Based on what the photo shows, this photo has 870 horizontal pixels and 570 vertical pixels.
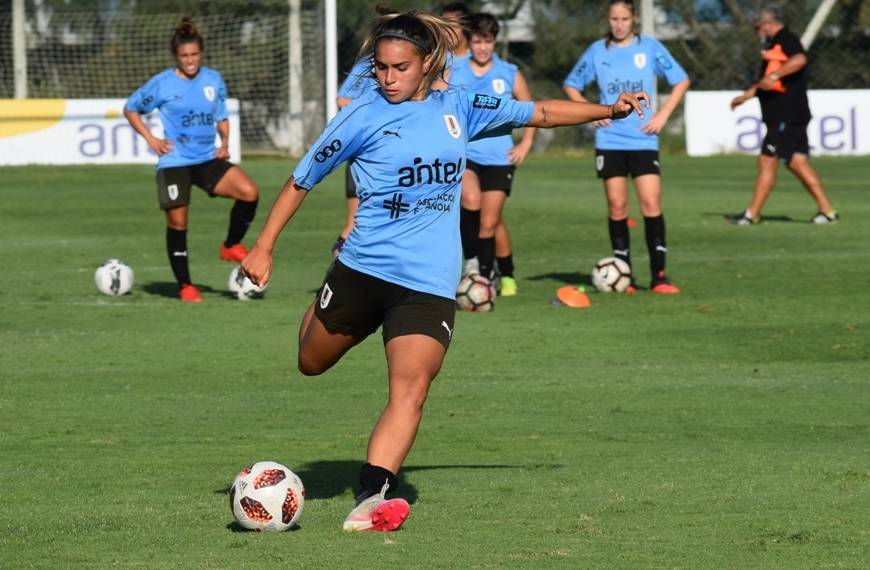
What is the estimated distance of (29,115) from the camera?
27094 mm

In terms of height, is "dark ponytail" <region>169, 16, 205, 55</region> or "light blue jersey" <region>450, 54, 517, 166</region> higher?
"dark ponytail" <region>169, 16, 205, 55</region>

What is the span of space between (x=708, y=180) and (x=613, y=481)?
60.4ft

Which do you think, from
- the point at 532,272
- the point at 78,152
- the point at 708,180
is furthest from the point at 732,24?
the point at 532,272

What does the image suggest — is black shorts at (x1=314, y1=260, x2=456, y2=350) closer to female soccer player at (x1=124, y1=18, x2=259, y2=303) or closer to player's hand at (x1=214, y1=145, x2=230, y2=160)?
female soccer player at (x1=124, y1=18, x2=259, y2=303)

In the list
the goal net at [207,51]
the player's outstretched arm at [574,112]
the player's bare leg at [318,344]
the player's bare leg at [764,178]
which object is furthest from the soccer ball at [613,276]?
the goal net at [207,51]

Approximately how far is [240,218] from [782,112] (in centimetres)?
698

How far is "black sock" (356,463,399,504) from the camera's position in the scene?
19.4 feet

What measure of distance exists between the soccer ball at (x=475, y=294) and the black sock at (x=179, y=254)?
97.9 inches

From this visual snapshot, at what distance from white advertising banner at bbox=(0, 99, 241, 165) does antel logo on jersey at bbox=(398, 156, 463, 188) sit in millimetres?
21318

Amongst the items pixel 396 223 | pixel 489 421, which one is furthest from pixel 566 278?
pixel 396 223

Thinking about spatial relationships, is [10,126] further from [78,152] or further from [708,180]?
[708,180]

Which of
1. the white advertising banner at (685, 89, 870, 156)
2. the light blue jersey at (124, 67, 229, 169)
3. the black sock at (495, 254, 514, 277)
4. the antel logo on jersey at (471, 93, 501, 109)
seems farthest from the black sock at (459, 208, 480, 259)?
the white advertising banner at (685, 89, 870, 156)

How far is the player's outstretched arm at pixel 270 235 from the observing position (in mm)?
6055

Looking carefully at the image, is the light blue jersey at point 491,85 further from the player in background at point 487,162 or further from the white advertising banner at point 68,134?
the white advertising banner at point 68,134
